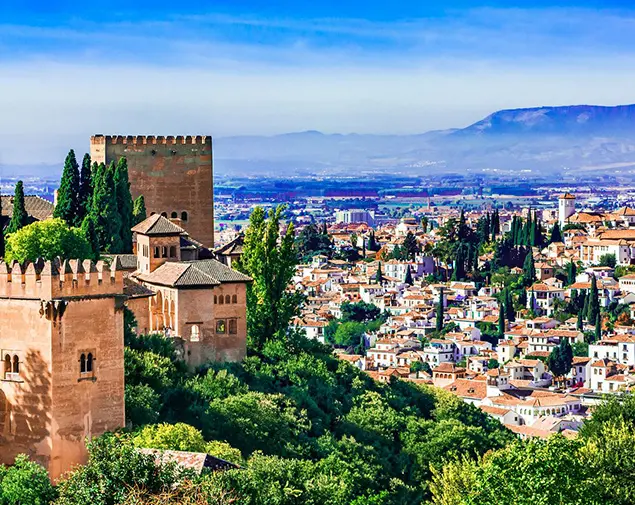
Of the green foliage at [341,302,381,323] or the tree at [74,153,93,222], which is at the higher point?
the tree at [74,153,93,222]

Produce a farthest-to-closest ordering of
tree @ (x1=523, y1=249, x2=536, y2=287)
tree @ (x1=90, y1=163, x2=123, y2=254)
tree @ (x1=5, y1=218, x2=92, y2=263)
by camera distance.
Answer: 1. tree @ (x1=523, y1=249, x2=536, y2=287)
2. tree @ (x1=90, y1=163, x2=123, y2=254)
3. tree @ (x1=5, y1=218, x2=92, y2=263)

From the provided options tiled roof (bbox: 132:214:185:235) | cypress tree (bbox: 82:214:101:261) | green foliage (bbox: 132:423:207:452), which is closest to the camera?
green foliage (bbox: 132:423:207:452)

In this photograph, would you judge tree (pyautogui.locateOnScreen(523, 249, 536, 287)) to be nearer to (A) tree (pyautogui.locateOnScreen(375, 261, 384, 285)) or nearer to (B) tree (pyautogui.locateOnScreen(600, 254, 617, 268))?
(B) tree (pyautogui.locateOnScreen(600, 254, 617, 268))

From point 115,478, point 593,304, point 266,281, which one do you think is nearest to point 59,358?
point 115,478

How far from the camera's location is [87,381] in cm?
2627

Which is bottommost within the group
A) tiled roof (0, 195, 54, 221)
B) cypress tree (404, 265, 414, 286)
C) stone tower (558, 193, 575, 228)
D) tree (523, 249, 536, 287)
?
cypress tree (404, 265, 414, 286)

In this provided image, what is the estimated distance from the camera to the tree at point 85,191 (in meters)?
39.2

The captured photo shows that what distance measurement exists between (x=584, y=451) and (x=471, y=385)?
186 feet

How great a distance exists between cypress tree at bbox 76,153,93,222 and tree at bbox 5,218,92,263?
183 inches

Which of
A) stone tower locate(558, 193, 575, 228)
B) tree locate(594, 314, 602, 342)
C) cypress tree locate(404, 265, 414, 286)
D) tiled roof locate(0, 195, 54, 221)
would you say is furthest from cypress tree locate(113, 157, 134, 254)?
stone tower locate(558, 193, 575, 228)

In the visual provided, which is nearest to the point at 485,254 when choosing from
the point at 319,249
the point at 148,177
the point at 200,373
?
the point at 319,249

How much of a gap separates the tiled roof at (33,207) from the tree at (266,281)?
17.8 ft

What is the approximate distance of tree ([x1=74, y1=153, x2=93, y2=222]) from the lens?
39250 mm

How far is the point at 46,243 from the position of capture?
108 ft
